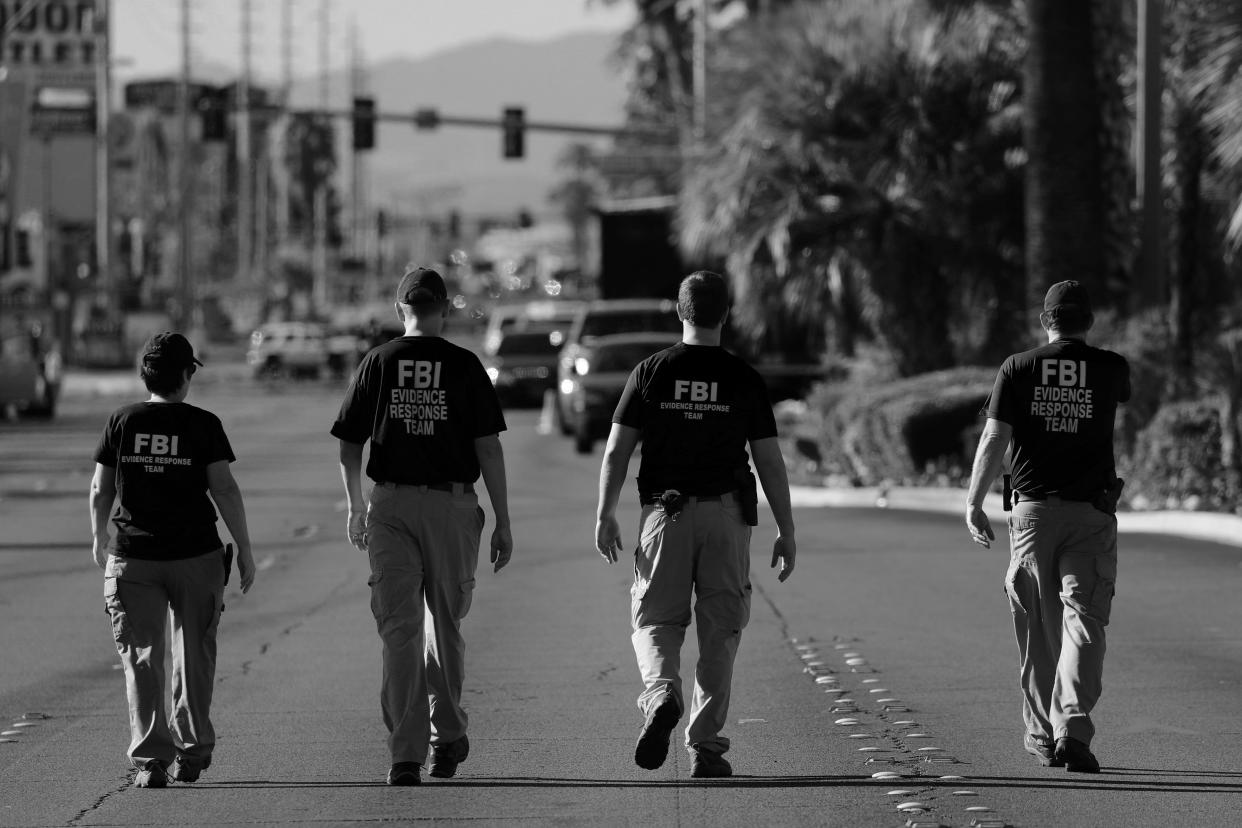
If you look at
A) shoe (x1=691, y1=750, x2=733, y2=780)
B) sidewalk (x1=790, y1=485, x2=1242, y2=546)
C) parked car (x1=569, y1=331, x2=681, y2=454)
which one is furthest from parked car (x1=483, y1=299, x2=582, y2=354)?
shoe (x1=691, y1=750, x2=733, y2=780)

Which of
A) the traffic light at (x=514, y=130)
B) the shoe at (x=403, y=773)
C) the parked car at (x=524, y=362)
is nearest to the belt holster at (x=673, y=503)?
the shoe at (x=403, y=773)

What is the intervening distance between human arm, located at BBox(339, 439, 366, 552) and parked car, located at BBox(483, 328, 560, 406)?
3130cm

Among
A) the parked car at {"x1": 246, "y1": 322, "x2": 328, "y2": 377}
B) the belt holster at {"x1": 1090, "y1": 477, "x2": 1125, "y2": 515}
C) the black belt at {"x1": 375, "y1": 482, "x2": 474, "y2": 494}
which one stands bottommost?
the parked car at {"x1": 246, "y1": 322, "x2": 328, "y2": 377}

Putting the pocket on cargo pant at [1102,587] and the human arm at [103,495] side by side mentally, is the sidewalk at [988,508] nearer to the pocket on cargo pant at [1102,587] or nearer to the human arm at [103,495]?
the pocket on cargo pant at [1102,587]

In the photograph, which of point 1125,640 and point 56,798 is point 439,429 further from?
point 1125,640

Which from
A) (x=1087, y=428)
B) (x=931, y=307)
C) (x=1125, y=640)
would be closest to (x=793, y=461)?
(x=931, y=307)

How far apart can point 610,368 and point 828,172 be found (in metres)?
4.63

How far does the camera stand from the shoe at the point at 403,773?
24.9 ft

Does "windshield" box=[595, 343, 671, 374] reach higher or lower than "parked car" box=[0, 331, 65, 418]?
higher

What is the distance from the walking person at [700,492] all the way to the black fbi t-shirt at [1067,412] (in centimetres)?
103

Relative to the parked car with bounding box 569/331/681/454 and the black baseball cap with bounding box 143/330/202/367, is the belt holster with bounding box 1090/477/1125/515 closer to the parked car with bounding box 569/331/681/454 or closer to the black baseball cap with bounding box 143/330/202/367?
the black baseball cap with bounding box 143/330/202/367

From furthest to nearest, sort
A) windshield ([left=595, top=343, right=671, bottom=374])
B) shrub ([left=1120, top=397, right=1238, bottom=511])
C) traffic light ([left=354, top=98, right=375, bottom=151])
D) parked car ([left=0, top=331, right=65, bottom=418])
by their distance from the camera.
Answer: traffic light ([left=354, top=98, right=375, bottom=151]) → parked car ([left=0, top=331, right=65, bottom=418]) → windshield ([left=595, top=343, right=671, bottom=374]) → shrub ([left=1120, top=397, right=1238, bottom=511])

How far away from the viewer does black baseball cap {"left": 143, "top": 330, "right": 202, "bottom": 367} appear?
7613mm

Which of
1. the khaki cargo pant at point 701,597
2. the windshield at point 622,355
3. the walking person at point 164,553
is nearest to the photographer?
the walking person at point 164,553
